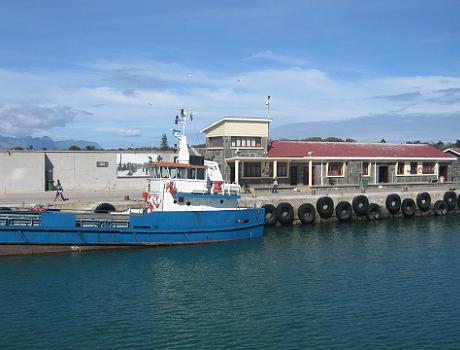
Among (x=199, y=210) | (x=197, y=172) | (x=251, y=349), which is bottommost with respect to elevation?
(x=251, y=349)

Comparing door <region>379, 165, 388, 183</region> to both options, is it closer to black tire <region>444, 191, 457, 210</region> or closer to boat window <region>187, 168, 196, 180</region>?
black tire <region>444, 191, 457, 210</region>

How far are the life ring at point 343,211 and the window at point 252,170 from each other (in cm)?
667

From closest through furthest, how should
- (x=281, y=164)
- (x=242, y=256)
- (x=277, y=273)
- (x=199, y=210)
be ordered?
(x=277, y=273)
(x=242, y=256)
(x=199, y=210)
(x=281, y=164)

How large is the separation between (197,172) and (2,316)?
12425mm

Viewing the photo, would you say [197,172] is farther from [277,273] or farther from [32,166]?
[32,166]

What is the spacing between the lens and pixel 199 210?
2595 centimetres

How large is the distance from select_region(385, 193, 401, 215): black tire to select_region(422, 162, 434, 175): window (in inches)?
371

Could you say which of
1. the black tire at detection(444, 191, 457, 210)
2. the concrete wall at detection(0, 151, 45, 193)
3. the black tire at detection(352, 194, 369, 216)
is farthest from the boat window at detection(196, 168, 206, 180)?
the black tire at detection(444, 191, 457, 210)

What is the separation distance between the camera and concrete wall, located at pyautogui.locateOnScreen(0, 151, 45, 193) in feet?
115

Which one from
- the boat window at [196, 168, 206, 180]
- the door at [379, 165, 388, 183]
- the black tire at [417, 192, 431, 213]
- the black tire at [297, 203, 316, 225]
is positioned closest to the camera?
the boat window at [196, 168, 206, 180]

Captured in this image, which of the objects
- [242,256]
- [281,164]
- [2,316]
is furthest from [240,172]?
[2,316]

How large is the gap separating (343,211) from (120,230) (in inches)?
620

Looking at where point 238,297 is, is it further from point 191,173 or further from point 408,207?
point 408,207

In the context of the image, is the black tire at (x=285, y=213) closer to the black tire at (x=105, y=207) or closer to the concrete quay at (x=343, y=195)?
the concrete quay at (x=343, y=195)
